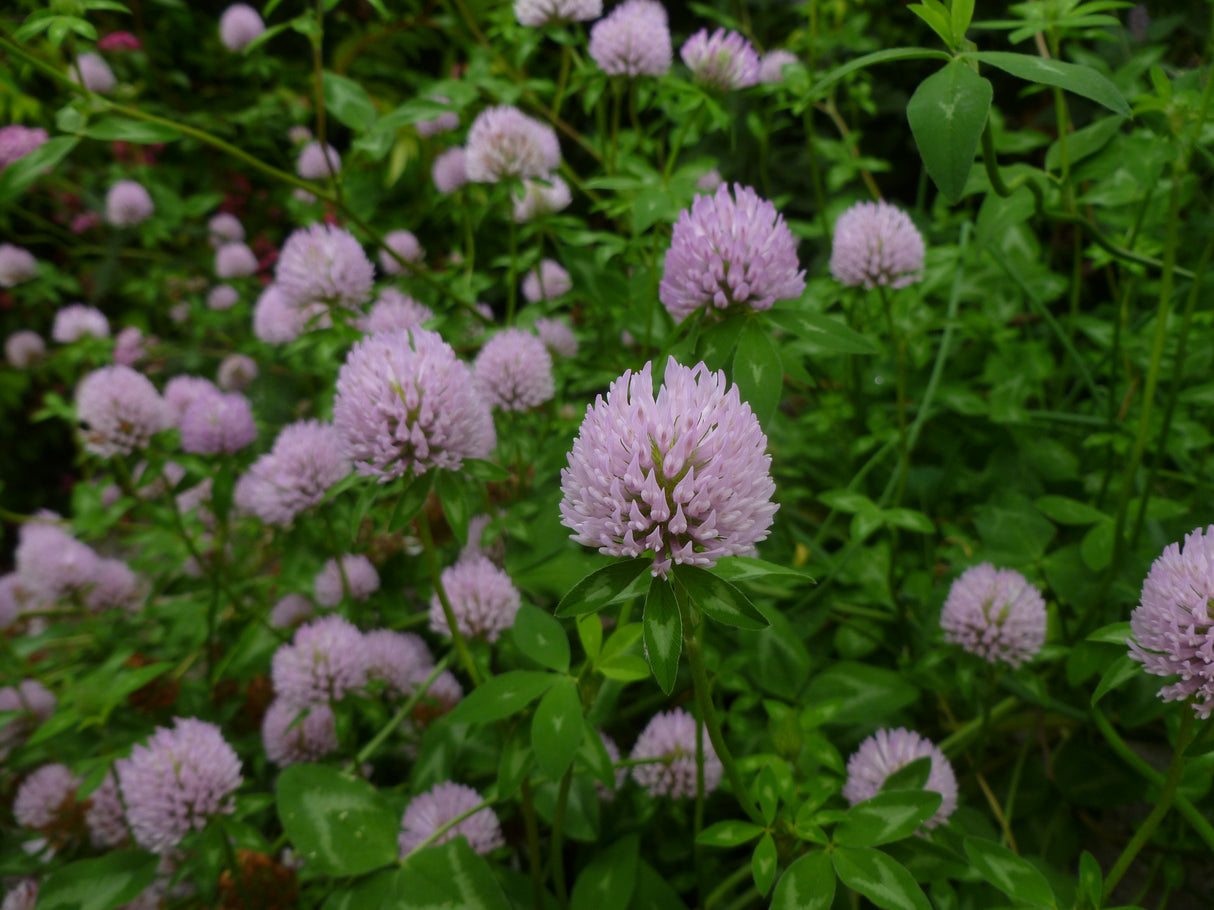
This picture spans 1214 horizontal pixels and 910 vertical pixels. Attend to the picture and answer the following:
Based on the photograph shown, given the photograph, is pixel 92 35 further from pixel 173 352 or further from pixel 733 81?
pixel 173 352

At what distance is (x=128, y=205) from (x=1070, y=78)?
2.48 metres

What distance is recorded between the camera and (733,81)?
1115 mm

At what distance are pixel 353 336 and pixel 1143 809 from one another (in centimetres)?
134

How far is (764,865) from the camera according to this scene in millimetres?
630

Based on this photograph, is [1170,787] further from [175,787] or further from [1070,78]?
[175,787]

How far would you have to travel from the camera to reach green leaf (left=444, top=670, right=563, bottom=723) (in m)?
0.66

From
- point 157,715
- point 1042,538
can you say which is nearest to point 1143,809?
point 1042,538

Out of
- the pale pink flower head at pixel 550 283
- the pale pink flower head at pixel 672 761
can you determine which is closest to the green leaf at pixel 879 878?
the pale pink flower head at pixel 672 761

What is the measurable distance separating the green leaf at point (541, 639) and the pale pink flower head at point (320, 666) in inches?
12.5

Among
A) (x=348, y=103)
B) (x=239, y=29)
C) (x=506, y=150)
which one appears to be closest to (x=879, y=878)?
(x=506, y=150)

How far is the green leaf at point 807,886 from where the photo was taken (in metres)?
0.60

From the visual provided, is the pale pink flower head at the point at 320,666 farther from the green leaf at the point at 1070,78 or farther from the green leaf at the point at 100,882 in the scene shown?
the green leaf at the point at 1070,78

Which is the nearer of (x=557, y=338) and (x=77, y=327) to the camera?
(x=557, y=338)

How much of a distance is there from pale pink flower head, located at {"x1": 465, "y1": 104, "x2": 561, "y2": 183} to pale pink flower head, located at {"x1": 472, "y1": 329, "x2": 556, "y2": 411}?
307 millimetres
